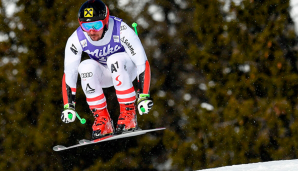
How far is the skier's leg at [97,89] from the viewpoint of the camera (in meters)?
5.59

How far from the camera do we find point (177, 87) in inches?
425

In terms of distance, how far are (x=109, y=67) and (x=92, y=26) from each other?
0.53 meters

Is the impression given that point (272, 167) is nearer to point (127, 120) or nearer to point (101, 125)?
point (127, 120)

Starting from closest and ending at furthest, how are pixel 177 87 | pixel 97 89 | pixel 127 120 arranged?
pixel 97 89 < pixel 127 120 < pixel 177 87

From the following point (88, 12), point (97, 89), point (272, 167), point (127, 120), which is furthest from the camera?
point (127, 120)

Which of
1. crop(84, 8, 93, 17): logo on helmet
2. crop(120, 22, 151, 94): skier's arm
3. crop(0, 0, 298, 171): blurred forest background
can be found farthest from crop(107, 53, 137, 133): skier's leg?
crop(0, 0, 298, 171): blurred forest background

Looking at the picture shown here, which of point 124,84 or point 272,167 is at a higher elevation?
point 124,84

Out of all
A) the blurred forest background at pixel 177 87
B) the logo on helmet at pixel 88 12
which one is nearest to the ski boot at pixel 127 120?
the logo on helmet at pixel 88 12

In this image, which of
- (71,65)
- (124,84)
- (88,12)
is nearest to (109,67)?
(124,84)

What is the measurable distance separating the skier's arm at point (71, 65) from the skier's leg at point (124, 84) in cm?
42

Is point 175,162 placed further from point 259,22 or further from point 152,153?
point 259,22

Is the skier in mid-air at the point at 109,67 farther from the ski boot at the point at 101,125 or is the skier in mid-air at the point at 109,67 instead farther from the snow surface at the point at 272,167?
the snow surface at the point at 272,167

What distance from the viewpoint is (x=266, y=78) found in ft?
32.1

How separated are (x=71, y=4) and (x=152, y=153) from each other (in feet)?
12.1
